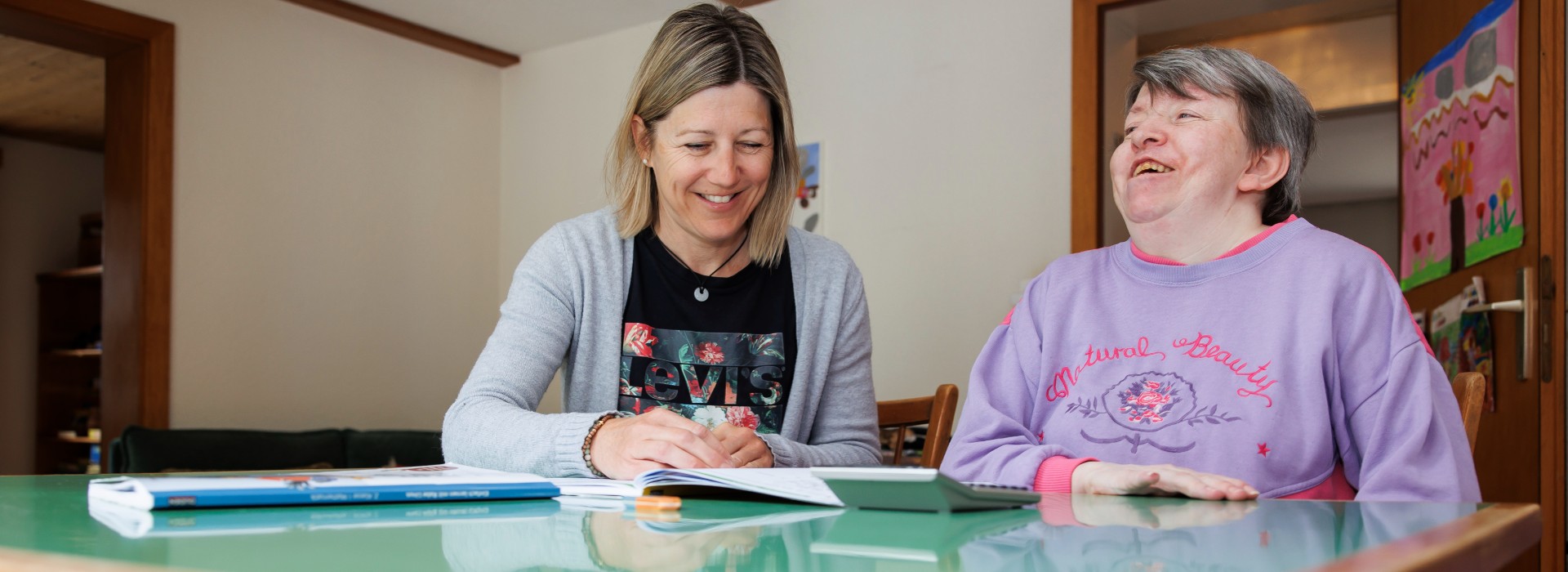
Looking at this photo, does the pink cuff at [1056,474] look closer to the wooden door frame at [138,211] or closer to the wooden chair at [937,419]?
the wooden chair at [937,419]

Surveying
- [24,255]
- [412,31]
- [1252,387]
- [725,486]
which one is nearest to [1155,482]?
[1252,387]

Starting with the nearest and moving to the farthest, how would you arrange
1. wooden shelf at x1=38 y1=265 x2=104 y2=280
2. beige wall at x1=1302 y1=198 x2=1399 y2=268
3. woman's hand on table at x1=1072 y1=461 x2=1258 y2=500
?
1. woman's hand on table at x1=1072 y1=461 x2=1258 y2=500
2. wooden shelf at x1=38 y1=265 x2=104 y2=280
3. beige wall at x1=1302 y1=198 x2=1399 y2=268

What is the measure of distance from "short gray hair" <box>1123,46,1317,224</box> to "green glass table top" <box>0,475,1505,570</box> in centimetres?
61

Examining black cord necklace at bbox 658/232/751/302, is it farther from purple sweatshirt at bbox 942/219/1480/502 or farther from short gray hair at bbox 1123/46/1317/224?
short gray hair at bbox 1123/46/1317/224

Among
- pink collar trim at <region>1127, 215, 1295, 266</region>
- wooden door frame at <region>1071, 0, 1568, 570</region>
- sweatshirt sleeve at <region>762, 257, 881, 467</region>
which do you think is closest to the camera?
pink collar trim at <region>1127, 215, 1295, 266</region>

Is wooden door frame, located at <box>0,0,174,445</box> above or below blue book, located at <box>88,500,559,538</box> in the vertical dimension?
above

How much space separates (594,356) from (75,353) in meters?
6.73

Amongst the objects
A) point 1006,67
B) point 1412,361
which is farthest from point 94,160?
point 1412,361

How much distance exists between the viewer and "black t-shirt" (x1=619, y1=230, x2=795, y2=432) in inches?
65.6

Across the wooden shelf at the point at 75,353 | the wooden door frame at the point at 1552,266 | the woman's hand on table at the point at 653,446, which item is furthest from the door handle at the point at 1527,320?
the wooden shelf at the point at 75,353

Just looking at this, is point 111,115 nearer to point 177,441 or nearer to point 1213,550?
point 177,441

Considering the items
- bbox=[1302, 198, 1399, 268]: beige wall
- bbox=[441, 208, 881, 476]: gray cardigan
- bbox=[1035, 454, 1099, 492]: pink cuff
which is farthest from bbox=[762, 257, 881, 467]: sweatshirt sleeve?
bbox=[1302, 198, 1399, 268]: beige wall

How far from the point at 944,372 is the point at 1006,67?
109 cm

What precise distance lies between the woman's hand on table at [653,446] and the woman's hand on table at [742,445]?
44 millimetres
